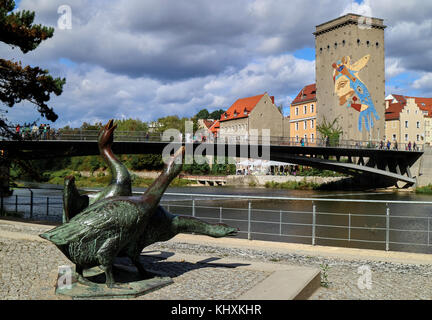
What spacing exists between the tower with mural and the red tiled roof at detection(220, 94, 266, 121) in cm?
1347

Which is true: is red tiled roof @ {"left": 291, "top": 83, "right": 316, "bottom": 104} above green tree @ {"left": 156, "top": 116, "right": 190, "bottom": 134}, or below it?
above

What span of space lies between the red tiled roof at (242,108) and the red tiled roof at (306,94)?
18.2 ft

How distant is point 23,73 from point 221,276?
11304 millimetres

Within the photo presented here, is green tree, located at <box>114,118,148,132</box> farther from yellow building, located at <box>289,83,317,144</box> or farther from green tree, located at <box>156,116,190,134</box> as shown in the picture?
yellow building, located at <box>289,83,317,144</box>

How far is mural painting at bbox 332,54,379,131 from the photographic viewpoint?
54562mm

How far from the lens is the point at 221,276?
6.55 m

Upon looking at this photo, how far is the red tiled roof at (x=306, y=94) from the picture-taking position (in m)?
66.2

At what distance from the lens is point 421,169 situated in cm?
4509

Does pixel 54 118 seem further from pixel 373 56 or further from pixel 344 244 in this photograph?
pixel 373 56

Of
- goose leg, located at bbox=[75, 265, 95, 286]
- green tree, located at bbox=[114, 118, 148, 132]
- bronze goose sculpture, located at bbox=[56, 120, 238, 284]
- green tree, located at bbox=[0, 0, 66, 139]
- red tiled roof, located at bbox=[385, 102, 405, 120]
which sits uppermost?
red tiled roof, located at bbox=[385, 102, 405, 120]

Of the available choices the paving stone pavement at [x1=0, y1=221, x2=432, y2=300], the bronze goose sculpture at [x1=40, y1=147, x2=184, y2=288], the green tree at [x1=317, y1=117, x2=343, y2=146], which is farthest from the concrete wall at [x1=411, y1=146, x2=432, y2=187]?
the bronze goose sculpture at [x1=40, y1=147, x2=184, y2=288]

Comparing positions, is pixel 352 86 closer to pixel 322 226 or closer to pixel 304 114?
pixel 304 114

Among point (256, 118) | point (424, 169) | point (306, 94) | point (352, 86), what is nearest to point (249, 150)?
point (424, 169)

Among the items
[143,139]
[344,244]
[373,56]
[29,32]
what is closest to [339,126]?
[373,56]
